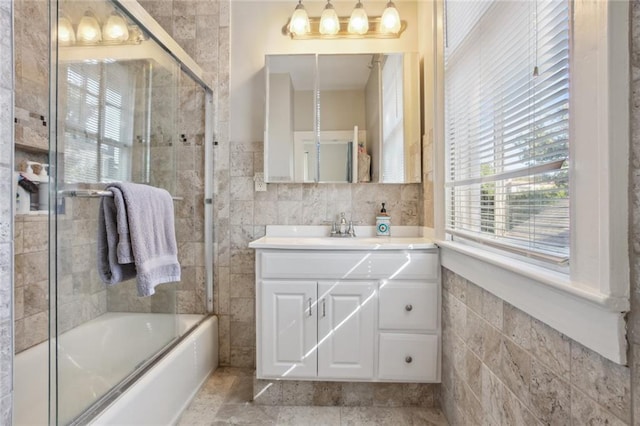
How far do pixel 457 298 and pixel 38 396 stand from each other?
178 centimetres

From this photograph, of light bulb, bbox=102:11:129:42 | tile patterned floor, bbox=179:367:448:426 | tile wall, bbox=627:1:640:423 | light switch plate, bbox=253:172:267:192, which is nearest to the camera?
tile wall, bbox=627:1:640:423

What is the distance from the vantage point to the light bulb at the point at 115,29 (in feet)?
4.36

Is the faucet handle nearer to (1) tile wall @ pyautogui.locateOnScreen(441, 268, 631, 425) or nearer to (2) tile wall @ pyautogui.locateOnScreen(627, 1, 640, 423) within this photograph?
(1) tile wall @ pyautogui.locateOnScreen(441, 268, 631, 425)

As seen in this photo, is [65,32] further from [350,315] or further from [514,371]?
[514,371]

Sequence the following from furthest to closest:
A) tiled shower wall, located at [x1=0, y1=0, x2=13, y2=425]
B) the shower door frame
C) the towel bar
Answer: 1. the towel bar
2. the shower door frame
3. tiled shower wall, located at [x1=0, y1=0, x2=13, y2=425]

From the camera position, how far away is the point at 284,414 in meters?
1.57

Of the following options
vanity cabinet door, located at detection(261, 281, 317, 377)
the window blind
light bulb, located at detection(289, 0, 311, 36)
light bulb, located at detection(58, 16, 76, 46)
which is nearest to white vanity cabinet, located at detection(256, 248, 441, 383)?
vanity cabinet door, located at detection(261, 281, 317, 377)

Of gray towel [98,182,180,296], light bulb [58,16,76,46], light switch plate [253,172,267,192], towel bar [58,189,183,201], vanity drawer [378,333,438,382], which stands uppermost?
light bulb [58,16,76,46]

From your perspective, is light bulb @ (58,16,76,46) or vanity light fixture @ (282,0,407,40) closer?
light bulb @ (58,16,76,46)

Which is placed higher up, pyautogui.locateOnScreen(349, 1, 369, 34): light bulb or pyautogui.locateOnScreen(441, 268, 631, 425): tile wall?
pyautogui.locateOnScreen(349, 1, 369, 34): light bulb

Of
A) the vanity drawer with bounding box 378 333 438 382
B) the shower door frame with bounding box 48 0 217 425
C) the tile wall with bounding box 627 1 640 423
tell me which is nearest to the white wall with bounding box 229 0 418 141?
the shower door frame with bounding box 48 0 217 425

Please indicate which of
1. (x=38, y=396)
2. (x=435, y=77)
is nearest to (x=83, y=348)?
(x=38, y=396)

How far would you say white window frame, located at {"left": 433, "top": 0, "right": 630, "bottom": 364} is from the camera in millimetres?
597

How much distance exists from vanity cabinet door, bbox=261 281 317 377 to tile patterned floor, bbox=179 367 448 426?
0.20 meters
